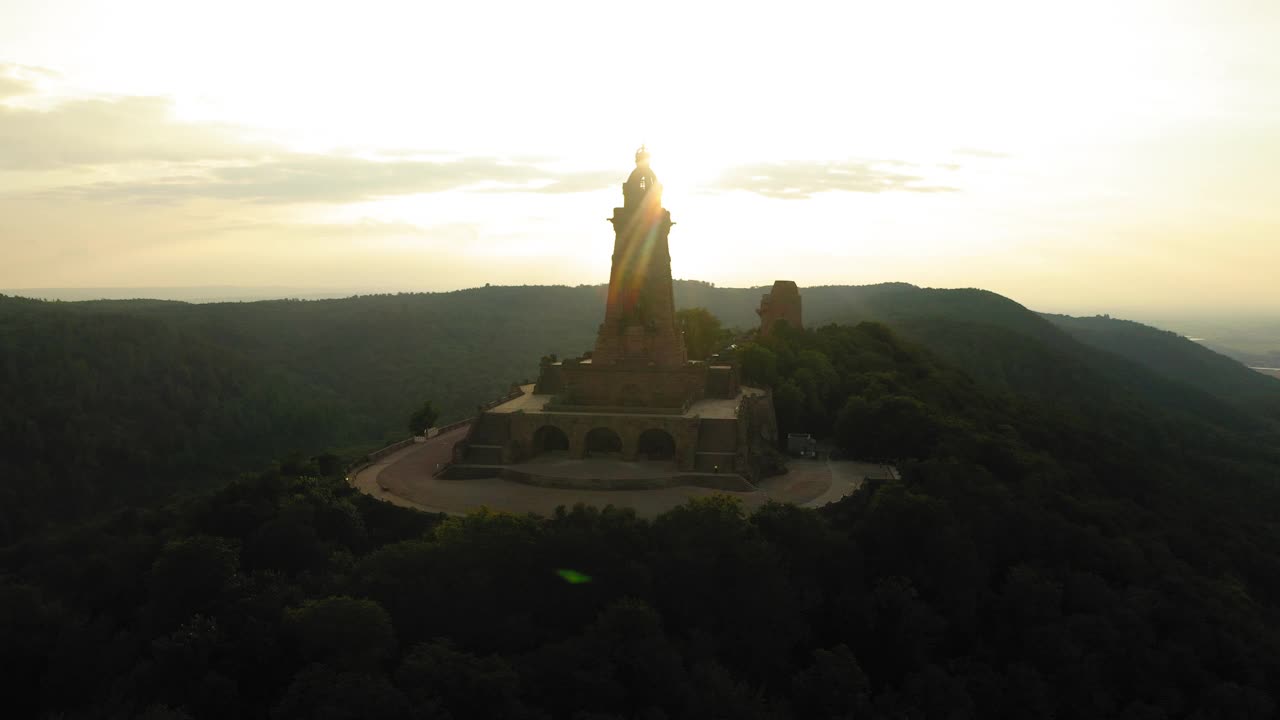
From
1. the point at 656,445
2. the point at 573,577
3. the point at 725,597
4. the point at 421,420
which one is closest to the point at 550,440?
the point at 656,445

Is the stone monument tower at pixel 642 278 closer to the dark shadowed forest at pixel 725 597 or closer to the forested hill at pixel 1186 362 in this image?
the dark shadowed forest at pixel 725 597

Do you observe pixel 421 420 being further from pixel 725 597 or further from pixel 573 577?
pixel 725 597

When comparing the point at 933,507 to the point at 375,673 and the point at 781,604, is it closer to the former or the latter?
the point at 781,604

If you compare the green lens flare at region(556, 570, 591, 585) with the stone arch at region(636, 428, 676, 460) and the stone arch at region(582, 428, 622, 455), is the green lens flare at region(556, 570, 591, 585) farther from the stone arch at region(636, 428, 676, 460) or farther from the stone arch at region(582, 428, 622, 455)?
the stone arch at region(582, 428, 622, 455)

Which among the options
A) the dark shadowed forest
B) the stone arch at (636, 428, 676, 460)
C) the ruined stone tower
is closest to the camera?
the dark shadowed forest

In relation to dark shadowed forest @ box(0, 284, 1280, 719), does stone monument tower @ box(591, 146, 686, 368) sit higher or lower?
higher

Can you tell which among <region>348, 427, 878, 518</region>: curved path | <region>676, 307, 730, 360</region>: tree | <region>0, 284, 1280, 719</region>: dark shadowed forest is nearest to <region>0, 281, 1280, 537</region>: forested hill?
<region>676, 307, 730, 360</region>: tree
